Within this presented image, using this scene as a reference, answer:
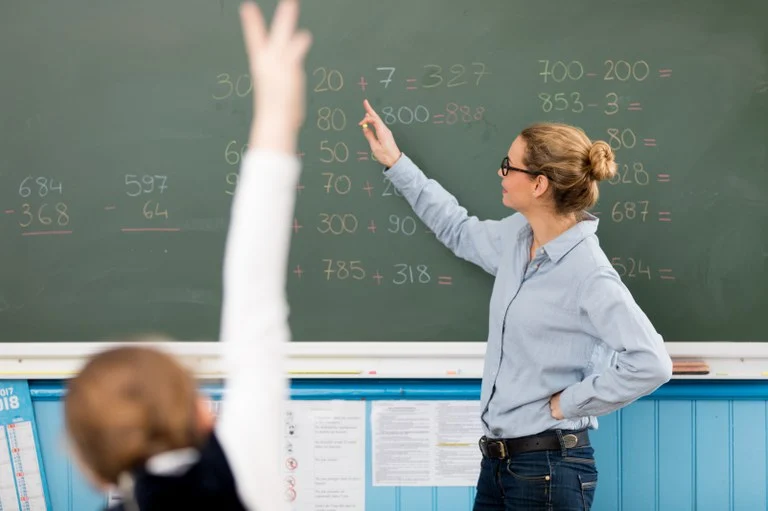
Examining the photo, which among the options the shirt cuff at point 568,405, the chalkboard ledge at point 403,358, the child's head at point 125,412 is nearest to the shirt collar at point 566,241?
the shirt cuff at point 568,405

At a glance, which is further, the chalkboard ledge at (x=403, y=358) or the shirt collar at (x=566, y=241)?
the chalkboard ledge at (x=403, y=358)

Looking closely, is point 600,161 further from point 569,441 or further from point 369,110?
point 369,110

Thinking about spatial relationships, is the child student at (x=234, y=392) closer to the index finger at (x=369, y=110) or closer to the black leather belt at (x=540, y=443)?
the black leather belt at (x=540, y=443)

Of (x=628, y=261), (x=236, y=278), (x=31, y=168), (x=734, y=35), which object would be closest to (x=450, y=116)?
(x=628, y=261)

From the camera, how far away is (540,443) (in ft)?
7.23

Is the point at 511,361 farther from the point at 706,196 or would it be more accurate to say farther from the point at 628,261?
the point at 706,196

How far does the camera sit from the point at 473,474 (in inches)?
112

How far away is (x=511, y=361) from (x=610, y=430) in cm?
74

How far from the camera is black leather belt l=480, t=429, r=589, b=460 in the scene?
2201 millimetres

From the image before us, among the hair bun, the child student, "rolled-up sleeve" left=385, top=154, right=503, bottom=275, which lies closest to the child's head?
the child student

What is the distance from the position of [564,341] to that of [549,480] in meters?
0.35

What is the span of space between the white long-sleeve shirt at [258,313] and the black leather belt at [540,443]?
1308 millimetres

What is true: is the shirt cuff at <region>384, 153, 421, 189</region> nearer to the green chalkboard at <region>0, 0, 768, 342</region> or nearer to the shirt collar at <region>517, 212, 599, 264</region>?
the green chalkboard at <region>0, 0, 768, 342</region>

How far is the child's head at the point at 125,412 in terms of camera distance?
0.89 metres
